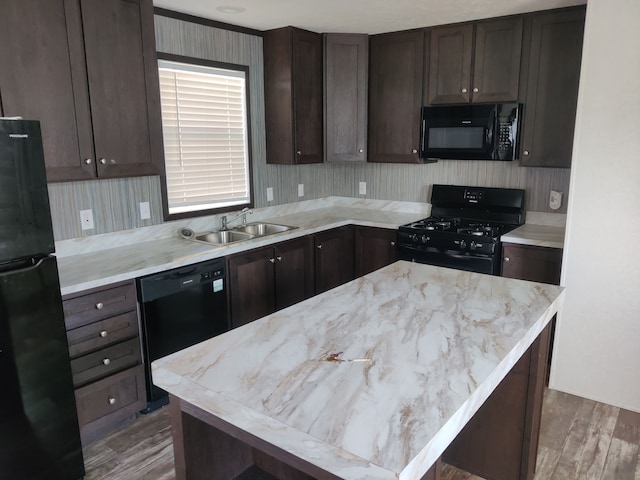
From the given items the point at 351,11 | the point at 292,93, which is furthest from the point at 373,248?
the point at 351,11

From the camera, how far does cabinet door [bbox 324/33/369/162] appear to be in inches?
150

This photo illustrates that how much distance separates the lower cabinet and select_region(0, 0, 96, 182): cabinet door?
2.08 ft

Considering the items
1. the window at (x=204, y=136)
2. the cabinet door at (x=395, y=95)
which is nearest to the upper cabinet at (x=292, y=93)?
the window at (x=204, y=136)

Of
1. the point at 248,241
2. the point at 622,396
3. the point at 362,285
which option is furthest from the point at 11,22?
the point at 622,396

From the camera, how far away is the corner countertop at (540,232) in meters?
3.06

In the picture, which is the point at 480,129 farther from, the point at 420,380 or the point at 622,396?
the point at 420,380

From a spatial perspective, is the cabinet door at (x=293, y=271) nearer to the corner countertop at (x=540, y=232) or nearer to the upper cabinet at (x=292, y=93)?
the upper cabinet at (x=292, y=93)

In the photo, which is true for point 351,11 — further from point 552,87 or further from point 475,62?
point 552,87

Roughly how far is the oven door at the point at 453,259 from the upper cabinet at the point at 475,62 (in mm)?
1139

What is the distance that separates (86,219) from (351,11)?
2128 mm

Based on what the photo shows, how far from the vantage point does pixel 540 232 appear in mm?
3326

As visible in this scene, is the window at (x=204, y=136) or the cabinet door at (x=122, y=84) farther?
the window at (x=204, y=136)

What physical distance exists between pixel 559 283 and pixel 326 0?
228 centimetres

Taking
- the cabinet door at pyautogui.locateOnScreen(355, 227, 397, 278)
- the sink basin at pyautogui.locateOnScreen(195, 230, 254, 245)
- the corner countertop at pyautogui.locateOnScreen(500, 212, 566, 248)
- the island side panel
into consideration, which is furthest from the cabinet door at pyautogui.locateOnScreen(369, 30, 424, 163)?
the island side panel
